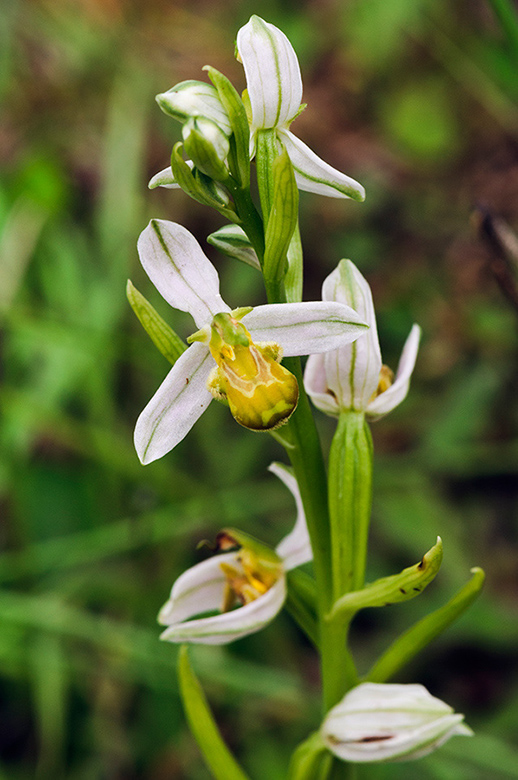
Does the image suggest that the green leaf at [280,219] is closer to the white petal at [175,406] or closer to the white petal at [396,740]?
the white petal at [175,406]

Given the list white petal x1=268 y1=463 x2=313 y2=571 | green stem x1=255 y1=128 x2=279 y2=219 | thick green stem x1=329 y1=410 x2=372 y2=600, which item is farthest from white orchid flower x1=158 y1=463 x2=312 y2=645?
green stem x1=255 y1=128 x2=279 y2=219

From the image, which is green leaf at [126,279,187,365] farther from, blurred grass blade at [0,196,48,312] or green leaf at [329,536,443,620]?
blurred grass blade at [0,196,48,312]

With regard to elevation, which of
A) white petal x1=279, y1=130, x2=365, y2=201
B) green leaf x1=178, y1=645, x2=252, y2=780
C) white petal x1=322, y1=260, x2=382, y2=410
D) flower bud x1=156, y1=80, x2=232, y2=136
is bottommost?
green leaf x1=178, y1=645, x2=252, y2=780

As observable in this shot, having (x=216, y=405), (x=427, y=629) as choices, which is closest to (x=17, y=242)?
(x=216, y=405)

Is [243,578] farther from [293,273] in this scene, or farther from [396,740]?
[293,273]

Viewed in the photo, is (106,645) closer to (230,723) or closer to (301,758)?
(230,723)

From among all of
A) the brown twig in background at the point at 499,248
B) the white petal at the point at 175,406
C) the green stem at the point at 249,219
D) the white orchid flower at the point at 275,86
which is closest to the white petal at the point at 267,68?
the white orchid flower at the point at 275,86

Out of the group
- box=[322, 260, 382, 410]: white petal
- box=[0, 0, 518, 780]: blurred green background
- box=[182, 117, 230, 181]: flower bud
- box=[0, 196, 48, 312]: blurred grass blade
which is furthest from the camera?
box=[0, 196, 48, 312]: blurred grass blade

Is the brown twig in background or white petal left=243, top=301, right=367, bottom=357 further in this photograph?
the brown twig in background

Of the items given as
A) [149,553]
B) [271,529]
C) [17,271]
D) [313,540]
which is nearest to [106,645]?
[149,553]
